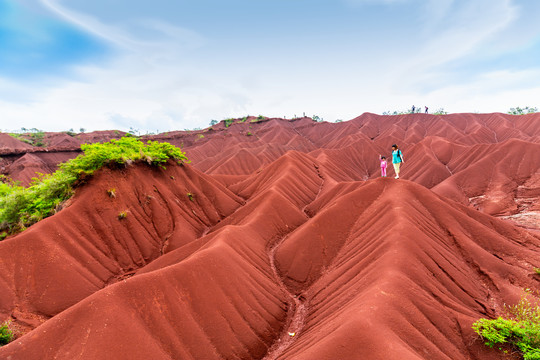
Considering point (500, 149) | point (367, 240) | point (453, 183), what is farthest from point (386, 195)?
point (500, 149)

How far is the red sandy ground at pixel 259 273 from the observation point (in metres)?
10.2

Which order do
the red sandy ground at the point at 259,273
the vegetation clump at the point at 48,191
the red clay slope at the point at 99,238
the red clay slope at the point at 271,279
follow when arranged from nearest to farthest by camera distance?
the red clay slope at the point at 271,279, the red sandy ground at the point at 259,273, the red clay slope at the point at 99,238, the vegetation clump at the point at 48,191

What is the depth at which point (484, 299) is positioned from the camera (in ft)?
45.9

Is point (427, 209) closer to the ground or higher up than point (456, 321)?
higher up

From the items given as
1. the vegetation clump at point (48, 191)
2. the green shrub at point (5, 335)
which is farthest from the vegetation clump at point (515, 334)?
the vegetation clump at point (48, 191)

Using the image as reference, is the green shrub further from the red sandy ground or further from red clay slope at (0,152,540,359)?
red clay slope at (0,152,540,359)

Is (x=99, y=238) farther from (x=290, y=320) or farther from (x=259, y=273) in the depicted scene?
(x=290, y=320)

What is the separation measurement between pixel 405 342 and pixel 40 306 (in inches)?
775

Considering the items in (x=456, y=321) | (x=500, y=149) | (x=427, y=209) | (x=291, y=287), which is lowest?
(x=291, y=287)

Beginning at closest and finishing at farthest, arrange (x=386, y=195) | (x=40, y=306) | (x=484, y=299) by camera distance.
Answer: (x=484, y=299) → (x=40, y=306) → (x=386, y=195)

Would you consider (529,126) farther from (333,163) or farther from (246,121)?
(246,121)

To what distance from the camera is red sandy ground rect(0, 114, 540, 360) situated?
10250 millimetres

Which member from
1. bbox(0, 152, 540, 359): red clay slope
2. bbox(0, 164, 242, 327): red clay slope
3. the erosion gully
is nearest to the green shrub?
bbox(0, 164, 242, 327): red clay slope

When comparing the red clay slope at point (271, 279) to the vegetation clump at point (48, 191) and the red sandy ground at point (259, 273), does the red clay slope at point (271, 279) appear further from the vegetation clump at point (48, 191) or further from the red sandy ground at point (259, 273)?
the vegetation clump at point (48, 191)
